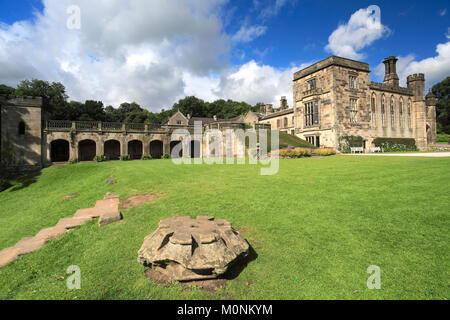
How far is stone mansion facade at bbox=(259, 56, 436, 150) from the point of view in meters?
27.3

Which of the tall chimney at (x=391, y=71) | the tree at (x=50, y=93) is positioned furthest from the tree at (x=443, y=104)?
the tree at (x=50, y=93)

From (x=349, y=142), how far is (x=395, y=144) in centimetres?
956

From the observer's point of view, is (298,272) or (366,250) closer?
(298,272)

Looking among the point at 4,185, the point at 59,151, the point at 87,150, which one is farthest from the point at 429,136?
the point at 59,151

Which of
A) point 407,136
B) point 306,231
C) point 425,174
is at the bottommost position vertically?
point 306,231

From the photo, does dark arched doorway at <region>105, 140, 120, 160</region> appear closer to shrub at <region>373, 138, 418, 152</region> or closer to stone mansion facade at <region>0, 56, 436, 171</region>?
stone mansion facade at <region>0, 56, 436, 171</region>

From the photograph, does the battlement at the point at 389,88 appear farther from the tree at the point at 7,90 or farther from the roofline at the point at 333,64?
A: the tree at the point at 7,90

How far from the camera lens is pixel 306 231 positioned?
429 centimetres

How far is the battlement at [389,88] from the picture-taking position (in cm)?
3030

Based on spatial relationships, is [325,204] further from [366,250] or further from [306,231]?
[366,250]

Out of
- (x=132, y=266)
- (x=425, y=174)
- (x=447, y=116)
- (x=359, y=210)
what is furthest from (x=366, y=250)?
(x=447, y=116)

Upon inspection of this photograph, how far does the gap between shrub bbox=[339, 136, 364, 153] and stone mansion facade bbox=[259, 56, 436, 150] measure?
0.55m
